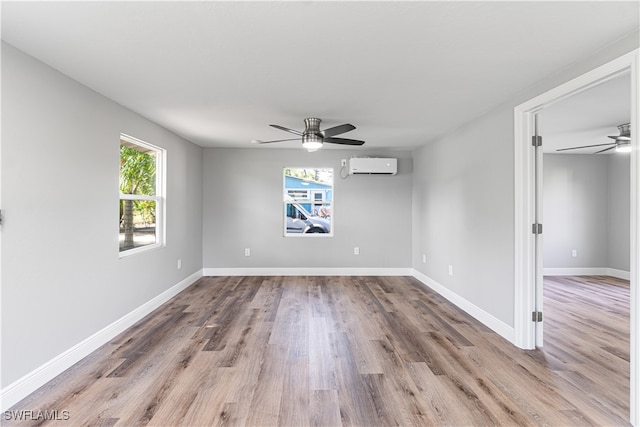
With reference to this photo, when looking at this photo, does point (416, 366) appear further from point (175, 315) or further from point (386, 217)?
point (386, 217)

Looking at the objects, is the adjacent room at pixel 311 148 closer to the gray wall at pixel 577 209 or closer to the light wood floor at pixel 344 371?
the light wood floor at pixel 344 371

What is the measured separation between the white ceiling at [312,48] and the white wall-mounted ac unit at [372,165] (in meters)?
2.10

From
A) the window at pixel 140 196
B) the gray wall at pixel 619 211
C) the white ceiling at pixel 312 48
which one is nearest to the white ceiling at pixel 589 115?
the white ceiling at pixel 312 48

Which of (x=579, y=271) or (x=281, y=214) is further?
(x=579, y=271)

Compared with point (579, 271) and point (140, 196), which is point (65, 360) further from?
point (579, 271)

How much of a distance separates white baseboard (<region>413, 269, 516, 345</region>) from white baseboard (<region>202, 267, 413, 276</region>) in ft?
2.35

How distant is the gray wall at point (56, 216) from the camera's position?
1896mm

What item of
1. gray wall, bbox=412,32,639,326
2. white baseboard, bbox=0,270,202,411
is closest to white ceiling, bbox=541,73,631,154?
gray wall, bbox=412,32,639,326

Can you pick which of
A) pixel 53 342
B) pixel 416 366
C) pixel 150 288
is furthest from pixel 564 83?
pixel 150 288

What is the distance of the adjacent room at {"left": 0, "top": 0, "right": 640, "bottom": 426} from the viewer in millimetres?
1735

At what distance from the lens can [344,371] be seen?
225cm

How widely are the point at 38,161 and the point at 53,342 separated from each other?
1.32 meters

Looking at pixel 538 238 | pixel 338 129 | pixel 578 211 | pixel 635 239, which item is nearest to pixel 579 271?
pixel 578 211

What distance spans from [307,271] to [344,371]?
3236 millimetres
